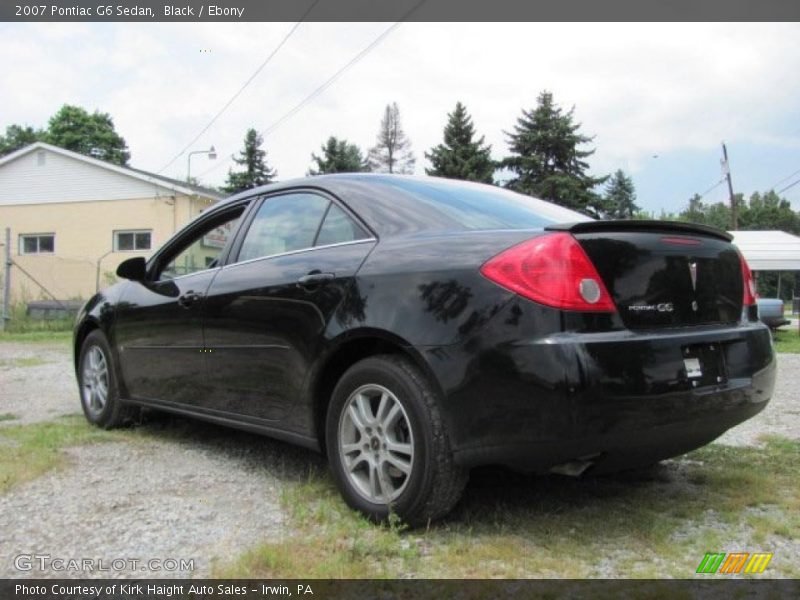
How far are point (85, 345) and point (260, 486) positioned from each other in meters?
2.50

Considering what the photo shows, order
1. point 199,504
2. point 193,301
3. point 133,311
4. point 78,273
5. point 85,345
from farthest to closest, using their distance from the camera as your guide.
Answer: point 78,273
point 85,345
point 133,311
point 193,301
point 199,504

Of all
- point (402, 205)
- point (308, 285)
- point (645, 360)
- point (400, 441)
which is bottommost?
point (400, 441)

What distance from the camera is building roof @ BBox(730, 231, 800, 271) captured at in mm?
25641

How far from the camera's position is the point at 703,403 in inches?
109

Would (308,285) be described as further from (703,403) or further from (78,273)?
(78,273)

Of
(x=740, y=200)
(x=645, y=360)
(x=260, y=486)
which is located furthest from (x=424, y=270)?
(x=740, y=200)

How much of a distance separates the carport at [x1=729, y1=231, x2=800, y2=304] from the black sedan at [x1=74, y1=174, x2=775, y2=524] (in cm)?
2411

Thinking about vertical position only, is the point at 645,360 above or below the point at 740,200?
below

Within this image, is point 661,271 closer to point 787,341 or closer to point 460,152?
point 787,341

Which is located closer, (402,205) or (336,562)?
(336,562)

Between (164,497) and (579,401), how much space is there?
209 centimetres

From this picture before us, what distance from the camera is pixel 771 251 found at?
87.2 ft

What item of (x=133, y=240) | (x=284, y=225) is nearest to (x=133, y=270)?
(x=284, y=225)

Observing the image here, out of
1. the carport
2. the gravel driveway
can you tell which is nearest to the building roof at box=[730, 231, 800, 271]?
the carport
